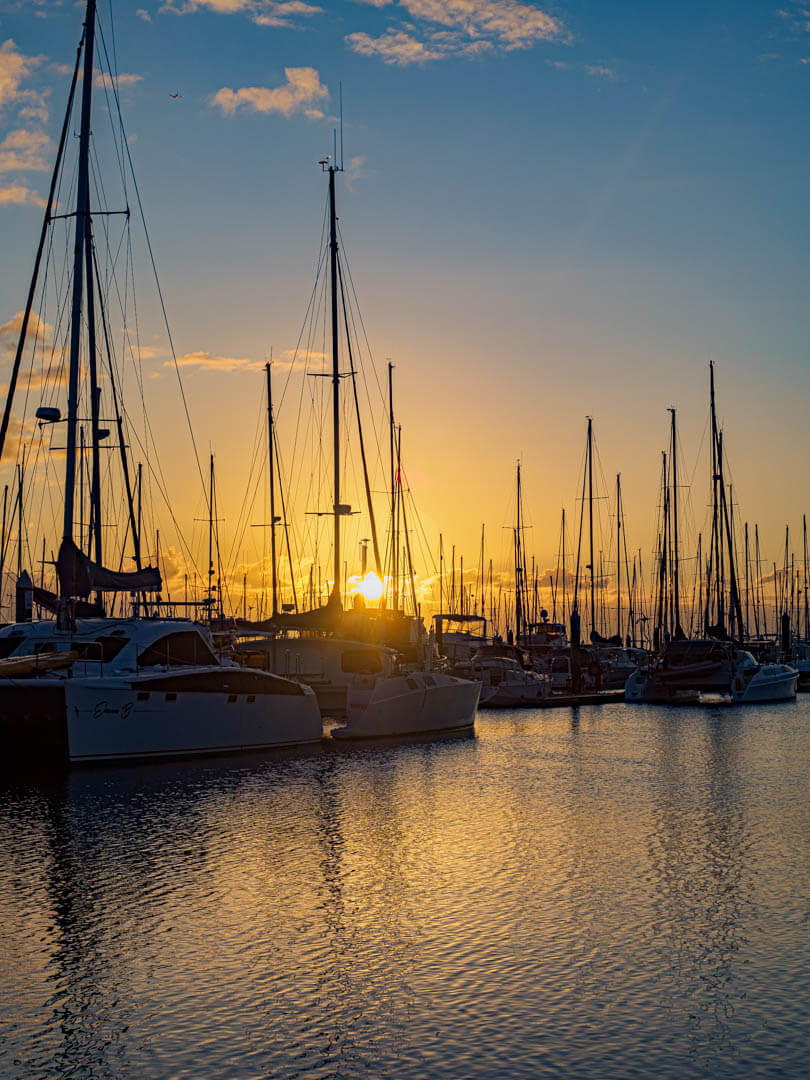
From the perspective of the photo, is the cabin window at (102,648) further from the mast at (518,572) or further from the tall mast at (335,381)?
the mast at (518,572)

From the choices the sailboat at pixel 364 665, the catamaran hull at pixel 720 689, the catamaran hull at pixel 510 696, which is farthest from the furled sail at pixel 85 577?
the catamaran hull at pixel 720 689

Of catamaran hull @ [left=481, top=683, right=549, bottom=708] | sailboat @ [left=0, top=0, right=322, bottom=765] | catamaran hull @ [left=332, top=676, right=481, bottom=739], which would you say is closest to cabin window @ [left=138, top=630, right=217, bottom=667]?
sailboat @ [left=0, top=0, right=322, bottom=765]

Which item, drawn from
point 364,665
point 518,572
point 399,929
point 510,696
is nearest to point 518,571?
point 518,572

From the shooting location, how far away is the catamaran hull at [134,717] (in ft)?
88.0

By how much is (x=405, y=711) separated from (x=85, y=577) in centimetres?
1197

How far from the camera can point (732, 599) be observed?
69.6 metres

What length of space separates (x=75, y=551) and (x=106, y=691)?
4.30 meters

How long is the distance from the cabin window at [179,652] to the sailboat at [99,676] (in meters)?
0.03

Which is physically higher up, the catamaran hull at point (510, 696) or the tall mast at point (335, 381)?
the tall mast at point (335, 381)

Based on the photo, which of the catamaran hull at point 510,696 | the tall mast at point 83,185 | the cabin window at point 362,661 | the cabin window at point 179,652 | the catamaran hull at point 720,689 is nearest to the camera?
the cabin window at point 179,652

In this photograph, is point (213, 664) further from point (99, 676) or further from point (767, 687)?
point (767, 687)

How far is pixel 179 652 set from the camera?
3006cm

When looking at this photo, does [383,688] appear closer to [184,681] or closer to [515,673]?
[184,681]

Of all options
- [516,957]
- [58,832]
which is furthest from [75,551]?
[516,957]
